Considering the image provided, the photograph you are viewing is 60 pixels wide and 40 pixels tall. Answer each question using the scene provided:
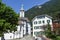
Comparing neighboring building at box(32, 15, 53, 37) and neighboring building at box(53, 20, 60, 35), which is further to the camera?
neighboring building at box(32, 15, 53, 37)

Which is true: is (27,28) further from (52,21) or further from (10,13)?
(10,13)

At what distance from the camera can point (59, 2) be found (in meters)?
123

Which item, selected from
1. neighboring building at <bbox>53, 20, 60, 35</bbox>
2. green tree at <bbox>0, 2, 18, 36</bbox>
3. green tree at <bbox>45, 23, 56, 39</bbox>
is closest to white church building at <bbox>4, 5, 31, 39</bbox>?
green tree at <bbox>45, 23, 56, 39</bbox>

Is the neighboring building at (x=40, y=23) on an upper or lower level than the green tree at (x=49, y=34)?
upper

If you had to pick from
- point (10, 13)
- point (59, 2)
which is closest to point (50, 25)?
point (10, 13)

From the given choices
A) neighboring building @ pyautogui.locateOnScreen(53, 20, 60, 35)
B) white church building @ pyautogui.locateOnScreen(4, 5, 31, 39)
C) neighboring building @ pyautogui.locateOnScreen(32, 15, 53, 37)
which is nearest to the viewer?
neighboring building @ pyautogui.locateOnScreen(53, 20, 60, 35)

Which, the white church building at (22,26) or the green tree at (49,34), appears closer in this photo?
the green tree at (49,34)

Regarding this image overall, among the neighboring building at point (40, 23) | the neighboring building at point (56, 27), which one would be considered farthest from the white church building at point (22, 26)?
the neighboring building at point (56, 27)

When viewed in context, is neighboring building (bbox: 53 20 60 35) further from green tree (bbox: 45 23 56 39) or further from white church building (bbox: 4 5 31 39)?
white church building (bbox: 4 5 31 39)

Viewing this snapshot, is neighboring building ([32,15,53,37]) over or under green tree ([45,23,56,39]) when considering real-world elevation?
over

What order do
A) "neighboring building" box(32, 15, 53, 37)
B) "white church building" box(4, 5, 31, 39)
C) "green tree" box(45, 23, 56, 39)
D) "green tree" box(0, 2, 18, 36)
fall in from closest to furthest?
1. "green tree" box(0, 2, 18, 36)
2. "green tree" box(45, 23, 56, 39)
3. "white church building" box(4, 5, 31, 39)
4. "neighboring building" box(32, 15, 53, 37)

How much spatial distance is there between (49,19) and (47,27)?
4.66 m

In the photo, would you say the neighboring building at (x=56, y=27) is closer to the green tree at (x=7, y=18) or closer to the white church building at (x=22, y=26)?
the white church building at (x=22, y=26)

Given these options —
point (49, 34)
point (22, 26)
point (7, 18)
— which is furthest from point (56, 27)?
point (7, 18)
